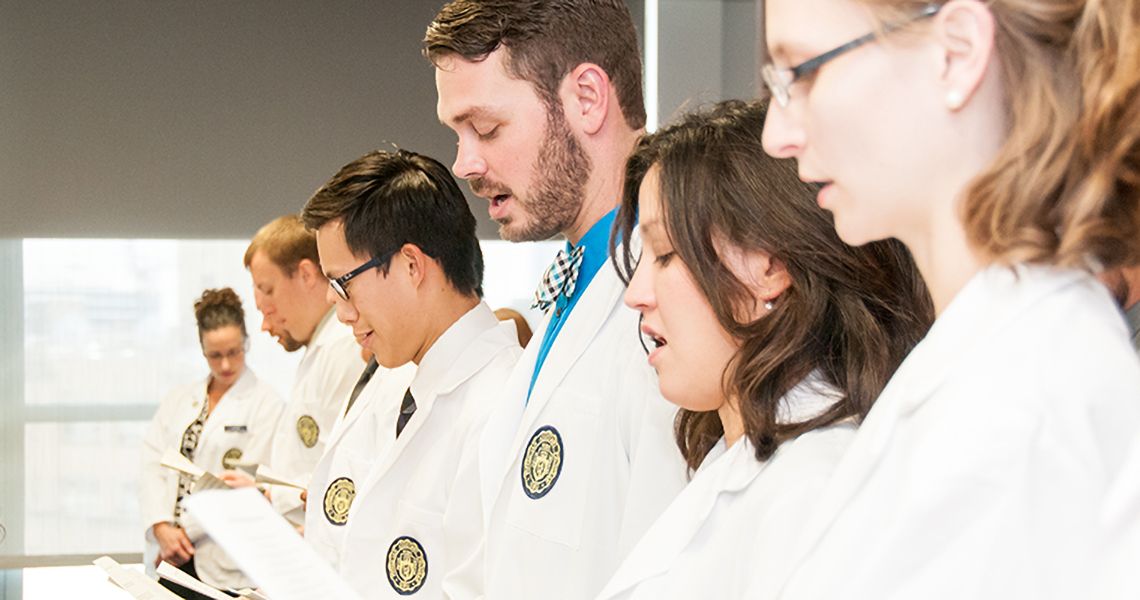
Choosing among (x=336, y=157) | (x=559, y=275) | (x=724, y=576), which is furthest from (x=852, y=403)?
(x=336, y=157)

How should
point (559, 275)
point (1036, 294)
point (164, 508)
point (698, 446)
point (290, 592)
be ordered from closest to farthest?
1. point (1036, 294)
2. point (290, 592)
3. point (698, 446)
4. point (559, 275)
5. point (164, 508)

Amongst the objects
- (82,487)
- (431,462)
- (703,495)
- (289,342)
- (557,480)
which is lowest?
(82,487)

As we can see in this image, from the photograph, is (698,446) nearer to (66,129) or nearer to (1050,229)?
(1050,229)

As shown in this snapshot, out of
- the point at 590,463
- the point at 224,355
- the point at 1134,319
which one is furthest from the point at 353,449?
the point at 224,355

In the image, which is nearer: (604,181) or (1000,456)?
(1000,456)

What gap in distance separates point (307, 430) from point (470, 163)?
6.74 feet

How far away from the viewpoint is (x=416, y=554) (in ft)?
7.30

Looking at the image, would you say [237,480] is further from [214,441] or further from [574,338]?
[574,338]

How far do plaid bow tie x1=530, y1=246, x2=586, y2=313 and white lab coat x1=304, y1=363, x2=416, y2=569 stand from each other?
0.76m

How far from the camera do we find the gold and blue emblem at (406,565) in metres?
2.21

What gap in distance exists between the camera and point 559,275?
1969 millimetres

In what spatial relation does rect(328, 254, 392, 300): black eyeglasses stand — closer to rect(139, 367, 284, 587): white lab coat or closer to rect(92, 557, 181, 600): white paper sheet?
rect(92, 557, 181, 600): white paper sheet

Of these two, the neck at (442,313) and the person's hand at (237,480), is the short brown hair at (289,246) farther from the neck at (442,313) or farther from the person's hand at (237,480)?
the neck at (442,313)

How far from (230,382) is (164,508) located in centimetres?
48
